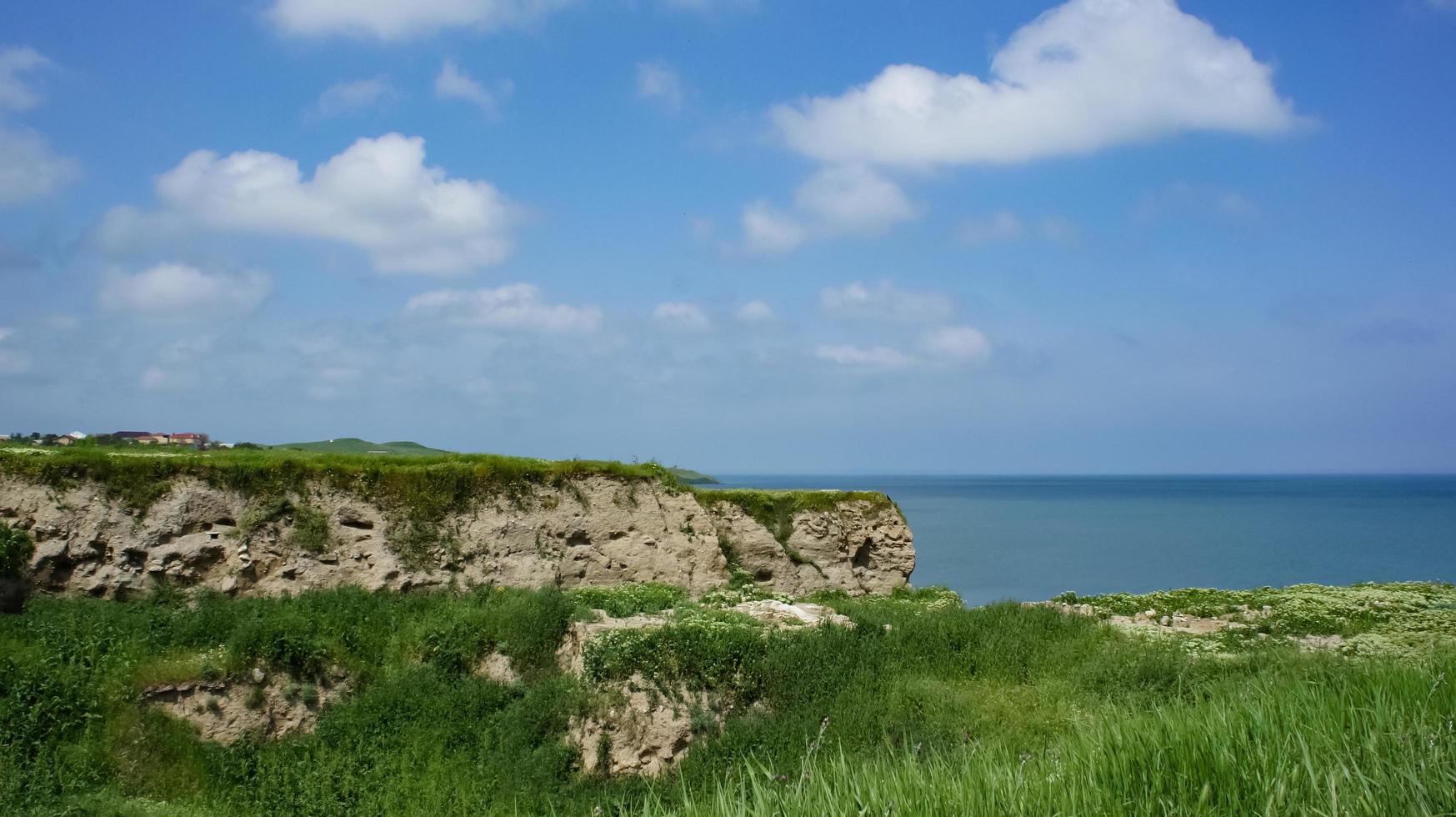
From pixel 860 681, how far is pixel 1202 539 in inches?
2594

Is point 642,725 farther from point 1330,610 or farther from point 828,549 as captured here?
point 1330,610

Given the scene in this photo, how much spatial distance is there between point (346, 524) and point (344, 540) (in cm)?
29

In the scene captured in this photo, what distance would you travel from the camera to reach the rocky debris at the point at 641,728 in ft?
38.9

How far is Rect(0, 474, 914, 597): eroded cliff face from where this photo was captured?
13.5 m

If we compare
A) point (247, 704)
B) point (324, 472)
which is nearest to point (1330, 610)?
point (324, 472)

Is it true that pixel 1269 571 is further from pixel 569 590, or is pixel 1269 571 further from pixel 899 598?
pixel 569 590

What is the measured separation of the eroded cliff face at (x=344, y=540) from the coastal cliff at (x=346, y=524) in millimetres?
19

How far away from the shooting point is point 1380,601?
18375 millimetres

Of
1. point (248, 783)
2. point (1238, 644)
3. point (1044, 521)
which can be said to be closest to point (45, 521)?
point (248, 783)

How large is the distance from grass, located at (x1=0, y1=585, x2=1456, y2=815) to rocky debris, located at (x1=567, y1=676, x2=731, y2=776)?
0.16m

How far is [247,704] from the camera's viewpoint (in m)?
12.0

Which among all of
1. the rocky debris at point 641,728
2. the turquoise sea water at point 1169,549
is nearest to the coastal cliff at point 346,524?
the rocky debris at point 641,728

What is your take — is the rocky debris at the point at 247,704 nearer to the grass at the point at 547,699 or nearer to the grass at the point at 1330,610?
the grass at the point at 547,699

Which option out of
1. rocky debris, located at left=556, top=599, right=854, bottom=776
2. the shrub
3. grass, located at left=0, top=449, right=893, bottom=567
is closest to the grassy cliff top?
grass, located at left=0, top=449, right=893, bottom=567
